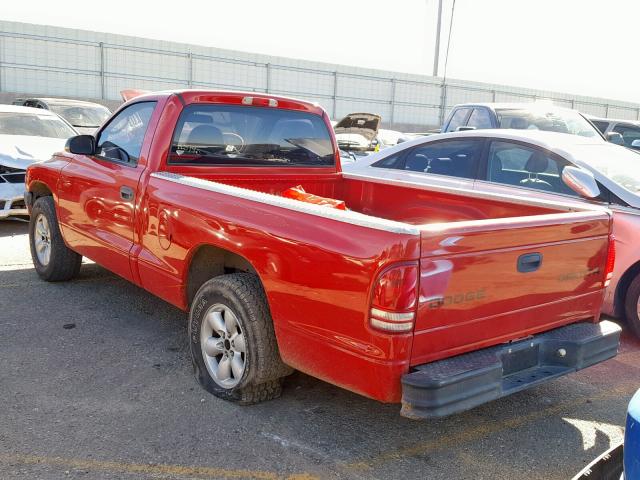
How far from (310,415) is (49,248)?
3.51 metres

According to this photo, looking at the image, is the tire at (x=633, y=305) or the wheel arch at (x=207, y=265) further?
the tire at (x=633, y=305)

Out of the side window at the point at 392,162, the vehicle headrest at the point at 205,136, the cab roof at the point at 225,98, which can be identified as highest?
the cab roof at the point at 225,98

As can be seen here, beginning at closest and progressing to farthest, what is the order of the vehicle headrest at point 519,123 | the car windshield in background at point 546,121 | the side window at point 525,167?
the side window at point 525,167 < the car windshield in background at point 546,121 < the vehicle headrest at point 519,123

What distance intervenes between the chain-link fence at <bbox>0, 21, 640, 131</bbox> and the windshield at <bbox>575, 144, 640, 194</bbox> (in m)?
20.1

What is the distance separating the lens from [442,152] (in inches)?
262

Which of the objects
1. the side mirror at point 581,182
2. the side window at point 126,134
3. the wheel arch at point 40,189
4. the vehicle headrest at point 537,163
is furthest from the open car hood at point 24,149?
the side mirror at point 581,182

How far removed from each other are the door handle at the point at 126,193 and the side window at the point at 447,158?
3.21 meters

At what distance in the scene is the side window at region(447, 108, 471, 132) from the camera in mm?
10078

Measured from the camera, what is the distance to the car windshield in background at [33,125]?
995 cm

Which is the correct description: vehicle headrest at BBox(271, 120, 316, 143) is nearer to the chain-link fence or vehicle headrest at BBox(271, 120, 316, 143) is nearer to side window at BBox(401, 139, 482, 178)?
side window at BBox(401, 139, 482, 178)

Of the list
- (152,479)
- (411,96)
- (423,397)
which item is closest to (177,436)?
(152,479)

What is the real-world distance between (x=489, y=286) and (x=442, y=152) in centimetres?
375

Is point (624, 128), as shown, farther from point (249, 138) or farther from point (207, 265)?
point (207, 265)

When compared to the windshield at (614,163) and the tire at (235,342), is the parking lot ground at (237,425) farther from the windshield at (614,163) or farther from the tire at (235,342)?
the windshield at (614,163)
